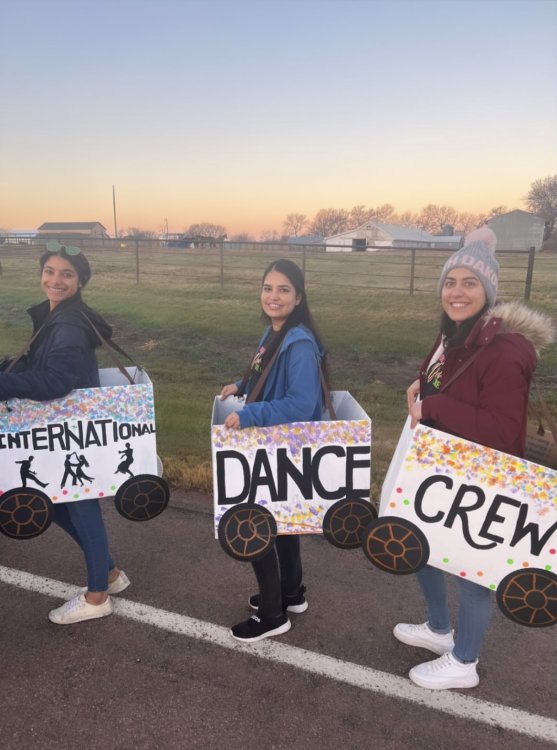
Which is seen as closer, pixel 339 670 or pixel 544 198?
pixel 339 670

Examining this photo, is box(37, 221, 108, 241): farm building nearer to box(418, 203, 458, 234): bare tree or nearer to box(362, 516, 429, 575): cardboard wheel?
box(362, 516, 429, 575): cardboard wheel

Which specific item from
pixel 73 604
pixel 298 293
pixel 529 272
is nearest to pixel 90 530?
pixel 73 604

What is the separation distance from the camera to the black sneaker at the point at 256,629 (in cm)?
274

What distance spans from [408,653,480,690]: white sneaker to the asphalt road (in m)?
0.04

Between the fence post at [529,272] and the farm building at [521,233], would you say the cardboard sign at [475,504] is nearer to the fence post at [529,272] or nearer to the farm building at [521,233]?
the fence post at [529,272]

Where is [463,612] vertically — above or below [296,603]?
above

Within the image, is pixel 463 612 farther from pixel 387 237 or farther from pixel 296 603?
pixel 387 237

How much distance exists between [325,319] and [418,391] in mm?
8086

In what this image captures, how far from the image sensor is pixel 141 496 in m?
2.71

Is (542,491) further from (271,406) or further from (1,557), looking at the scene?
(1,557)

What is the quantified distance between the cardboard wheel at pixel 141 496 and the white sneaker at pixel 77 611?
1.95 feet

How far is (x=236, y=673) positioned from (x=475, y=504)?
1.41 m

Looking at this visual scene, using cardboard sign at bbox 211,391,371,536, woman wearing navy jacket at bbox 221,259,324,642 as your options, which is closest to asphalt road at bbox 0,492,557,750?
woman wearing navy jacket at bbox 221,259,324,642

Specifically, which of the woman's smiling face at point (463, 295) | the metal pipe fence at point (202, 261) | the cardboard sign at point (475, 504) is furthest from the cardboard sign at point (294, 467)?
the metal pipe fence at point (202, 261)
